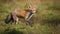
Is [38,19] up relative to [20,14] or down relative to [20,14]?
down

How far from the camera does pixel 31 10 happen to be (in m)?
10.6

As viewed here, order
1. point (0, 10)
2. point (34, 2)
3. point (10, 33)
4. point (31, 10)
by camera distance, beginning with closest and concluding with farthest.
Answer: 1. point (10, 33)
2. point (31, 10)
3. point (0, 10)
4. point (34, 2)

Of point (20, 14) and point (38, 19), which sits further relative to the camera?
point (38, 19)

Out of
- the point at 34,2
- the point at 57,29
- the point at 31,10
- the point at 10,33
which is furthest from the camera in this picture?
the point at 34,2

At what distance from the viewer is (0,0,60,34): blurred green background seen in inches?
367

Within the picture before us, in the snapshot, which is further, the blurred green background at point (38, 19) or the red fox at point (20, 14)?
the red fox at point (20, 14)

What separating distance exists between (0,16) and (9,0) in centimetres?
352

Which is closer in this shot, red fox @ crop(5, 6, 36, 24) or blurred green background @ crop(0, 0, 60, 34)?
blurred green background @ crop(0, 0, 60, 34)

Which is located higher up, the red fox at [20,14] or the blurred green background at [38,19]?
the red fox at [20,14]

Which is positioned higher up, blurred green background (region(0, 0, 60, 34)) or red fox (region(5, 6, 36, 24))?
red fox (region(5, 6, 36, 24))

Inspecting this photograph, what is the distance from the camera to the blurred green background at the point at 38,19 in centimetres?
931

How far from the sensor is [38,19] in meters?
11.0

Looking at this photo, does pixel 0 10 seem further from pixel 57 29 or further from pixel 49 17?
pixel 57 29

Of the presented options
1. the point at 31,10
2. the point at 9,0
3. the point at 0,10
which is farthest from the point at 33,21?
the point at 9,0
